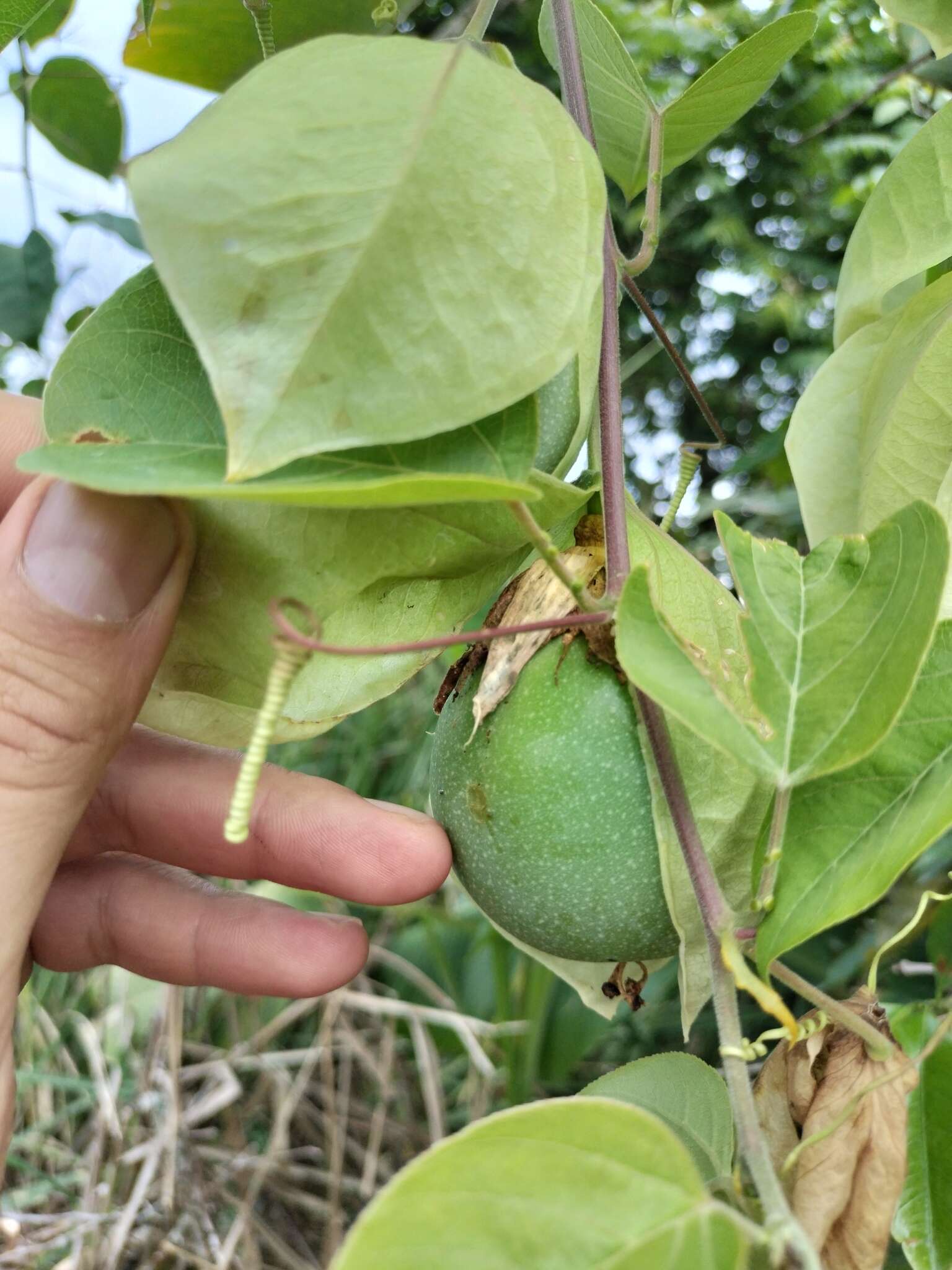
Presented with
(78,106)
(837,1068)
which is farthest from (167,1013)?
(837,1068)

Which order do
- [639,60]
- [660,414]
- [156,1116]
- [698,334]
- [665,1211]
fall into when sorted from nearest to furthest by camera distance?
→ [665,1211] → [156,1116] → [639,60] → [698,334] → [660,414]

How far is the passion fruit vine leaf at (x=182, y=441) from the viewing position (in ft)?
0.83

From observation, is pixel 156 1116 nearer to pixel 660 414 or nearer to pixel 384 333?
pixel 384 333

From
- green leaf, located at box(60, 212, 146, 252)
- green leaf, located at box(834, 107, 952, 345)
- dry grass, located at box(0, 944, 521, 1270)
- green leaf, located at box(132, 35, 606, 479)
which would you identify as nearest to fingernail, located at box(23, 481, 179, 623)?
green leaf, located at box(132, 35, 606, 479)

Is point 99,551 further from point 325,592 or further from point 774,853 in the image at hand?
point 774,853

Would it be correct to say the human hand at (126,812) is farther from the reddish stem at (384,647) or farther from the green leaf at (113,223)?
the green leaf at (113,223)

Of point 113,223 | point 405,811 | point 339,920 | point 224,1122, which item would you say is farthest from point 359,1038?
point 113,223

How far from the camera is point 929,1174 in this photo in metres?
0.36

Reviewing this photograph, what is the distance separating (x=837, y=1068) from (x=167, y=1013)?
107 centimetres

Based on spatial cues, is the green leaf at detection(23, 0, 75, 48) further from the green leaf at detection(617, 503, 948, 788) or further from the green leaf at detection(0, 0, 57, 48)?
the green leaf at detection(617, 503, 948, 788)

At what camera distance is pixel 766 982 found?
0.33 metres

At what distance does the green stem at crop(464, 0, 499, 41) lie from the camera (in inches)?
15.6

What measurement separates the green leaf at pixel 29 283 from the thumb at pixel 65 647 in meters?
0.36

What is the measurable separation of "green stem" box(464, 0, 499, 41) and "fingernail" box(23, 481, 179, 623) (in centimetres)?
21
